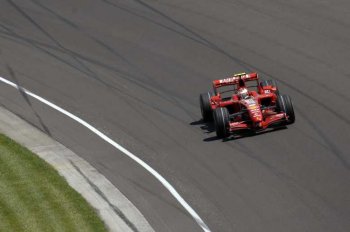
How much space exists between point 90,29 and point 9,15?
9.88 ft

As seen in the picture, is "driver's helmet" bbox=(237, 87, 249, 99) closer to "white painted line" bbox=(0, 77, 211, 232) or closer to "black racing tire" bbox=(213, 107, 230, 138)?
"black racing tire" bbox=(213, 107, 230, 138)

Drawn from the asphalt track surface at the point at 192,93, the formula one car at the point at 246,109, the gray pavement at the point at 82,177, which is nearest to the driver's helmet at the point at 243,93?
the formula one car at the point at 246,109

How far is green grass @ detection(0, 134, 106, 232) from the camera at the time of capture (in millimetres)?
18500

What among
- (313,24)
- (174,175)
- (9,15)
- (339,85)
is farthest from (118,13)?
(174,175)

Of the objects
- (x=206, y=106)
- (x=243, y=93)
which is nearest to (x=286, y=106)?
(x=243, y=93)

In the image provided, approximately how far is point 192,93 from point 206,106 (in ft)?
7.61

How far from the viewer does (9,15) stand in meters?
32.1

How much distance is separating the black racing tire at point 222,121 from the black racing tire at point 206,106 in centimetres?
120

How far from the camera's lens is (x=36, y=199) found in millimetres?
19812

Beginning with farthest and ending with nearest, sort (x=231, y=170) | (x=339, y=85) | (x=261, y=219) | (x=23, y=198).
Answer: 1. (x=339, y=85)
2. (x=231, y=170)
3. (x=23, y=198)
4. (x=261, y=219)

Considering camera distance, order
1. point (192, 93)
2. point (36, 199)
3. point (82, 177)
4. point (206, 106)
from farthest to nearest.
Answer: point (192, 93) → point (206, 106) → point (82, 177) → point (36, 199)

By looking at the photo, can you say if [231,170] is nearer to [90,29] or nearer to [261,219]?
[261,219]

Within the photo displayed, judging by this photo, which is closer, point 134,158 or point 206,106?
point 134,158

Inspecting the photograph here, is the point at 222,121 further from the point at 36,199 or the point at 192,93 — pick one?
the point at 36,199
